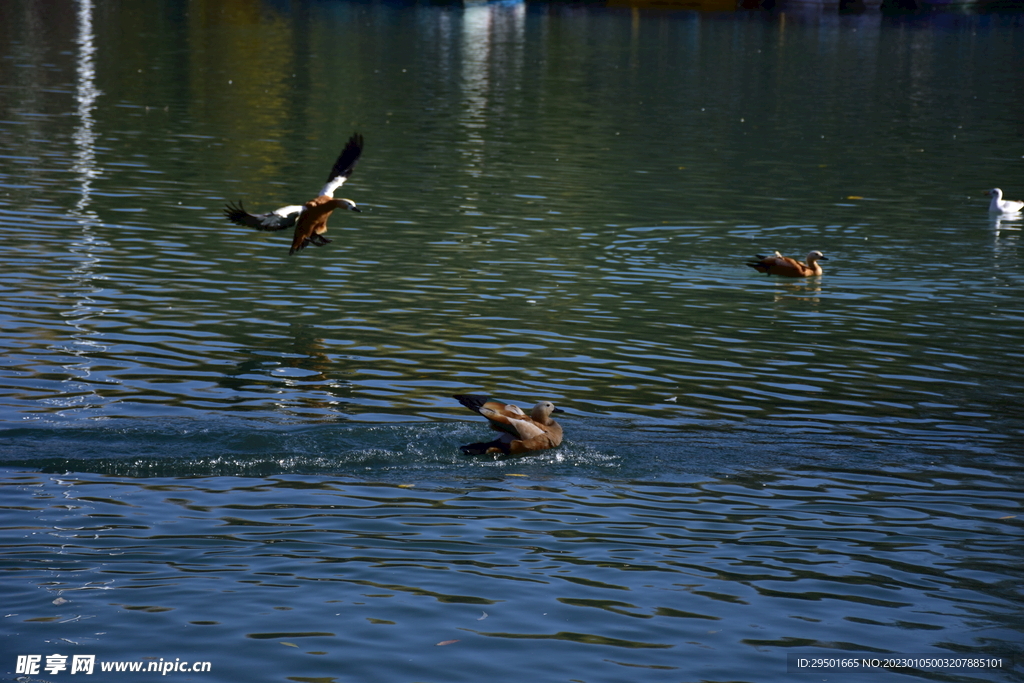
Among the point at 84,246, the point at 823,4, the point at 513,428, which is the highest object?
the point at 823,4

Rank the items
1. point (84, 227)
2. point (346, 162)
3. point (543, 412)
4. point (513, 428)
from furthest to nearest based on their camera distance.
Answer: point (84, 227), point (346, 162), point (543, 412), point (513, 428)

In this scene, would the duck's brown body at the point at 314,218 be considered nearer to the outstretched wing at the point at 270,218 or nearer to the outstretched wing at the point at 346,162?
the outstretched wing at the point at 270,218

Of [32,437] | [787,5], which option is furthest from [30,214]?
[787,5]

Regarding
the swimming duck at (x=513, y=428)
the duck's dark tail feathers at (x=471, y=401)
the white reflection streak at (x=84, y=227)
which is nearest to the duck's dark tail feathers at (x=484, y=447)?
the swimming duck at (x=513, y=428)

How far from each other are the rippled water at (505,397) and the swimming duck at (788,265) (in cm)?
40

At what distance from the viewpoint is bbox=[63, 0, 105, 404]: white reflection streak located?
18.3 m

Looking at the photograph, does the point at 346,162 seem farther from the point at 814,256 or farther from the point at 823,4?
the point at 823,4

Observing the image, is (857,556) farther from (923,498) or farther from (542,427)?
(542,427)

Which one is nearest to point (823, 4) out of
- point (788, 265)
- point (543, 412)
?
point (788, 265)

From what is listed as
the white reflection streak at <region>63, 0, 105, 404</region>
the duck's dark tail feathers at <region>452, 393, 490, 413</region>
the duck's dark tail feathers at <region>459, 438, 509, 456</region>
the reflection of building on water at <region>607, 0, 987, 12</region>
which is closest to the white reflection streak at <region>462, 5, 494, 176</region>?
the white reflection streak at <region>63, 0, 105, 404</region>

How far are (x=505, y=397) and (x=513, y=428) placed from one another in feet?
9.05

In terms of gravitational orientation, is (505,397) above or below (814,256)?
below

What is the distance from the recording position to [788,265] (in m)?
23.0

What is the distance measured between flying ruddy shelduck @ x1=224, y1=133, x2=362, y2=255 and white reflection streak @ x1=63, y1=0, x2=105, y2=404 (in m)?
2.71
